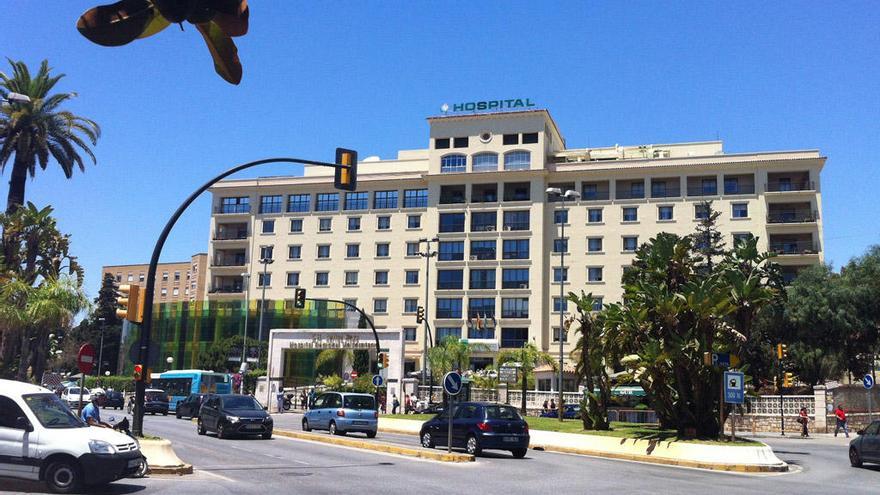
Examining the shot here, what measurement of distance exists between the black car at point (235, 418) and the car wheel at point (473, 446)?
817cm

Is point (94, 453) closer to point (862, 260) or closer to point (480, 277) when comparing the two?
point (862, 260)

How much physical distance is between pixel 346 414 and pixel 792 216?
55420 mm

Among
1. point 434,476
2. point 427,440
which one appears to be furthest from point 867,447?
point 434,476

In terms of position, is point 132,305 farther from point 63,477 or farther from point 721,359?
point 721,359

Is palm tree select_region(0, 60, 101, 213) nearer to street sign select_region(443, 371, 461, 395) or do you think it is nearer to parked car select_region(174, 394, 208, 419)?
parked car select_region(174, 394, 208, 419)

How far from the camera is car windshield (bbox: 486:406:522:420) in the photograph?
72.2 ft

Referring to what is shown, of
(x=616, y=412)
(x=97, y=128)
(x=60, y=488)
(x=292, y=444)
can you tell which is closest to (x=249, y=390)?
(x=97, y=128)

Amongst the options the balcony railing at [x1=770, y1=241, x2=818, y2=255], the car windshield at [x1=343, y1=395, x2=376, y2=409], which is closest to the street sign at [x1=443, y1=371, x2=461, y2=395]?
the car windshield at [x1=343, y1=395, x2=376, y2=409]

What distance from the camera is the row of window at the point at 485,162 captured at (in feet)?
253

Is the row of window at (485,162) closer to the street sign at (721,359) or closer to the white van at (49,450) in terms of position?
the street sign at (721,359)

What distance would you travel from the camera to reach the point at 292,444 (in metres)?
24.9

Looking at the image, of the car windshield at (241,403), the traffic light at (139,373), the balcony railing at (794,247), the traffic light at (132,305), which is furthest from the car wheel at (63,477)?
the balcony railing at (794,247)

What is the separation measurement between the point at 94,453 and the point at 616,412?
1469 inches

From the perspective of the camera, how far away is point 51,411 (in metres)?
12.8
